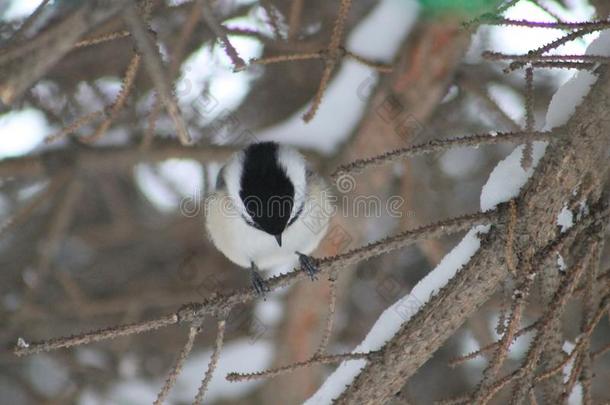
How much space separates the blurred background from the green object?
44 millimetres

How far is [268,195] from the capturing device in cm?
234

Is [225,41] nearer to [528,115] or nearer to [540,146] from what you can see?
[528,115]

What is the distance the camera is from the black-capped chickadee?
7.75 ft

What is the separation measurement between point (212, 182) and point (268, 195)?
1278mm

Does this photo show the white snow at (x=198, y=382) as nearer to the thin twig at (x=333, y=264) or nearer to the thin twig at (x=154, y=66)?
the thin twig at (x=333, y=264)

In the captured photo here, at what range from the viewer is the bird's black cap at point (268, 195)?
234 centimetres

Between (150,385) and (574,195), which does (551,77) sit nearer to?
(574,195)

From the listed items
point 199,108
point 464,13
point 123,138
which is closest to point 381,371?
point 464,13

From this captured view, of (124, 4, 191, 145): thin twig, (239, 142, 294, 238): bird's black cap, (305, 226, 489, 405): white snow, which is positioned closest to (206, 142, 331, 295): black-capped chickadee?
(239, 142, 294, 238): bird's black cap

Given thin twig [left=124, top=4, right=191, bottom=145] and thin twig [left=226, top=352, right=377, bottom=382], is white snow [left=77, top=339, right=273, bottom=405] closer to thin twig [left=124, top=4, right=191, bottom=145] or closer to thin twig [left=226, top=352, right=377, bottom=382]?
thin twig [left=226, top=352, right=377, bottom=382]

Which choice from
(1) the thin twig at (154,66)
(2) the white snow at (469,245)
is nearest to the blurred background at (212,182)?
(2) the white snow at (469,245)

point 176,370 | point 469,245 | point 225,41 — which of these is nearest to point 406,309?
point 469,245

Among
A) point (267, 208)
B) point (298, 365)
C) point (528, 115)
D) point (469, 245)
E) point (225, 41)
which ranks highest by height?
point (267, 208)

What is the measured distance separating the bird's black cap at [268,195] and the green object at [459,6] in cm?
80
